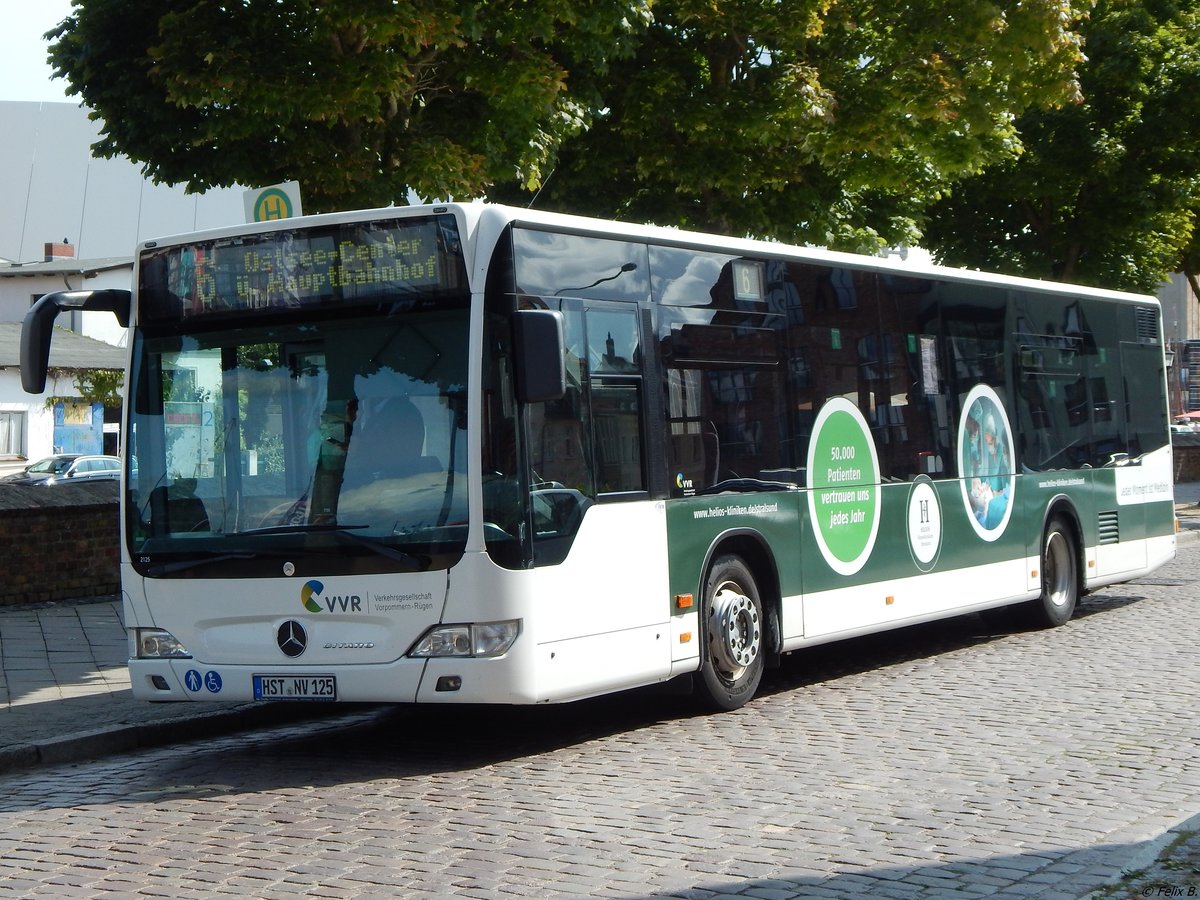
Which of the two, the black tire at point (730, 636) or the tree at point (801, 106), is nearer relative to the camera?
the black tire at point (730, 636)

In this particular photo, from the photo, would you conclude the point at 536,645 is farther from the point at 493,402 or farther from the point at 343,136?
the point at 343,136

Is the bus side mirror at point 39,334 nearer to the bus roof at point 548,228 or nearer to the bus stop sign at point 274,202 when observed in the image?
the bus roof at point 548,228

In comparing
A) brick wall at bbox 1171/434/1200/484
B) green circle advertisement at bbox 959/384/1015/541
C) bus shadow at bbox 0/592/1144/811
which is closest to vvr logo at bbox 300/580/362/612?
bus shadow at bbox 0/592/1144/811

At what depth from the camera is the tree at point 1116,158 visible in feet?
90.0

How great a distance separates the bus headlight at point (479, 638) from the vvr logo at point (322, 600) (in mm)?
504

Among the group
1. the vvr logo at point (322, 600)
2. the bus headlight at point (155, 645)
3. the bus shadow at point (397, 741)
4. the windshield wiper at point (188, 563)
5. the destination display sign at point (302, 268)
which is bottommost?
the bus shadow at point (397, 741)

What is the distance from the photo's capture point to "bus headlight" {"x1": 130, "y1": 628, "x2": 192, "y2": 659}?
30.2 feet

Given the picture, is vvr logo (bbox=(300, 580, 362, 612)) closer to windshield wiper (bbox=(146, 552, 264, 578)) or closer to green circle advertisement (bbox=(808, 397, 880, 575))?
windshield wiper (bbox=(146, 552, 264, 578))

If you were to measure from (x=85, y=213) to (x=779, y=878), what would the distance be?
77.5 m

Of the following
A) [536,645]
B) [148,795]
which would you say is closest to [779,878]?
[536,645]

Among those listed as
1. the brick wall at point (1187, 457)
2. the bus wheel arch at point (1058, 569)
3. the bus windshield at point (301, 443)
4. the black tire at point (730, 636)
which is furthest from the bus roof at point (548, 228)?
the brick wall at point (1187, 457)

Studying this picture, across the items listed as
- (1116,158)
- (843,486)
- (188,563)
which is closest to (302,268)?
(188,563)

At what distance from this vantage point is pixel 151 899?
595 cm

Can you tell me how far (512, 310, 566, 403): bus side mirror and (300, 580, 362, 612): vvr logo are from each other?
141 centimetres
